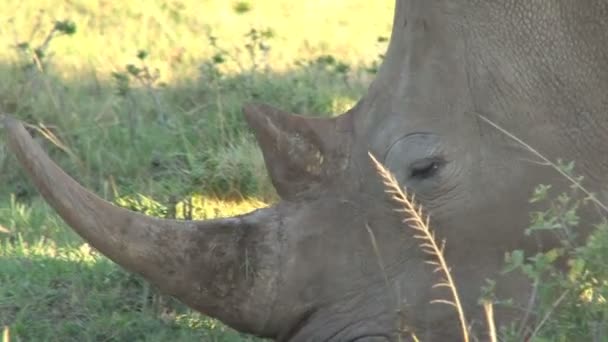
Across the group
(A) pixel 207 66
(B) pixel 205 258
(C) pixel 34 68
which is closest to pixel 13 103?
(C) pixel 34 68

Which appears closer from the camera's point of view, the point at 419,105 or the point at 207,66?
the point at 419,105

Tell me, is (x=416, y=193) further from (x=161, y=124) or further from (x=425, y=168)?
(x=161, y=124)

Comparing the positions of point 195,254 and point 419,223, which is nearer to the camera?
point 419,223

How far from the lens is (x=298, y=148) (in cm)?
Result: 437

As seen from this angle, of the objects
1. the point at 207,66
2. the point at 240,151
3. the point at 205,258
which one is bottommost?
the point at 205,258

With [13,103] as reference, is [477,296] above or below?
below

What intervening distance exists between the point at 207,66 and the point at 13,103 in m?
0.97

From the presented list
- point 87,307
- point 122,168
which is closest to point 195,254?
point 87,307

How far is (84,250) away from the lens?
18.0 feet

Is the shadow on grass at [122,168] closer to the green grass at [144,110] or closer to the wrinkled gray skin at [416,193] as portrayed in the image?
the green grass at [144,110]

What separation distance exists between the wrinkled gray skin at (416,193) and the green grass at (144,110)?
54 centimetres

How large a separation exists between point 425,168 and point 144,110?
9.51ft

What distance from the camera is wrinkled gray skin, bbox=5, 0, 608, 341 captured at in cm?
420

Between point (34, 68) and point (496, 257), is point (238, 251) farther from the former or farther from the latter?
point (34, 68)
